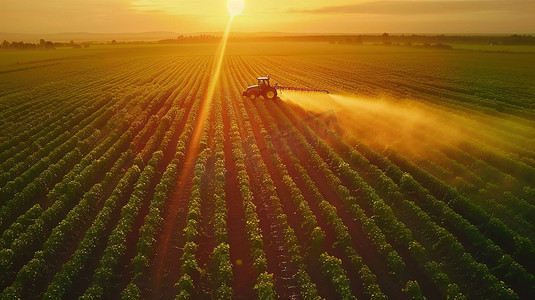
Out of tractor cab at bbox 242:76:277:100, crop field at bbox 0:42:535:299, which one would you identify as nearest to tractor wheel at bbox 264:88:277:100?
tractor cab at bbox 242:76:277:100

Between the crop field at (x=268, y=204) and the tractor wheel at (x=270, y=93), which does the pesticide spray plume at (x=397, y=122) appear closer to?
the crop field at (x=268, y=204)

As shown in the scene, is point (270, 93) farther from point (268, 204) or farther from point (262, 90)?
point (268, 204)

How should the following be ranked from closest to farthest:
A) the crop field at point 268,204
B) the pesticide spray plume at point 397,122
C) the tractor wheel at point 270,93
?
the crop field at point 268,204 < the pesticide spray plume at point 397,122 < the tractor wheel at point 270,93

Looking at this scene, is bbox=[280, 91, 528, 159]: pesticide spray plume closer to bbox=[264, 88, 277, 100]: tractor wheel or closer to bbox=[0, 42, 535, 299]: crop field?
bbox=[0, 42, 535, 299]: crop field

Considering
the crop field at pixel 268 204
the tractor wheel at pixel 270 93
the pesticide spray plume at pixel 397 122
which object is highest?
the tractor wheel at pixel 270 93

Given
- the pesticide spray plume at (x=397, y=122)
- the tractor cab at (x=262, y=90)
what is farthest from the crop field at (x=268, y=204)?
the tractor cab at (x=262, y=90)

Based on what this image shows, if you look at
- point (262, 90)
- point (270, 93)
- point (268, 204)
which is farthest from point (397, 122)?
point (268, 204)
